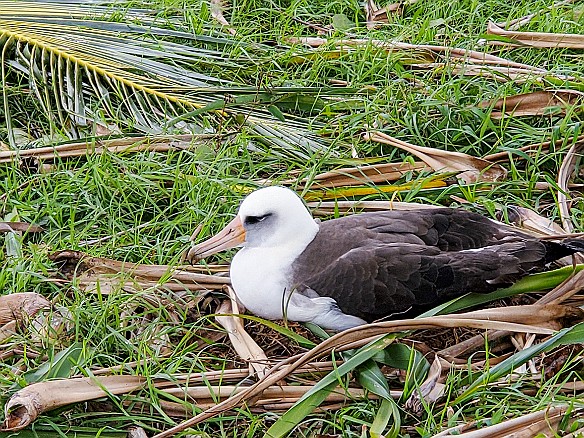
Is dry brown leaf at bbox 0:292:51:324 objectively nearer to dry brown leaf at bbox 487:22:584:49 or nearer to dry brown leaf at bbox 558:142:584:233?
dry brown leaf at bbox 558:142:584:233

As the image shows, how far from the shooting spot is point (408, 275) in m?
3.10

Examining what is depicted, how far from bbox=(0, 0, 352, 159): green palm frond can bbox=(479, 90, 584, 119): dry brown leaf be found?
→ 29.0 inches

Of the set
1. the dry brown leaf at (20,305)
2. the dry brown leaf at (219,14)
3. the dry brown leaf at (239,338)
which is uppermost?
the dry brown leaf at (219,14)

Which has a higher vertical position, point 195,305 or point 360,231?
point 360,231

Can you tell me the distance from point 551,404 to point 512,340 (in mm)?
430

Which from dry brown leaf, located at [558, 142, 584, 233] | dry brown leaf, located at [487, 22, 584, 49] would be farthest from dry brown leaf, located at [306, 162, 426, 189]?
dry brown leaf, located at [487, 22, 584, 49]

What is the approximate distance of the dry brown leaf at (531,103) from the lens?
4.21 metres

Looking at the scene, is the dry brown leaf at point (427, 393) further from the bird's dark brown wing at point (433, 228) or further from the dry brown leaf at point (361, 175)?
the dry brown leaf at point (361, 175)

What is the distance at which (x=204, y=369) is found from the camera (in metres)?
3.06

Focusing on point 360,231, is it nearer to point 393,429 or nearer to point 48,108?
point 393,429

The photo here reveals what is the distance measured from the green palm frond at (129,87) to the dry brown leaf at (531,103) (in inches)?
29.0

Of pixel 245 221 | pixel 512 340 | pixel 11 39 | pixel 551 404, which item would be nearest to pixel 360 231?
pixel 245 221

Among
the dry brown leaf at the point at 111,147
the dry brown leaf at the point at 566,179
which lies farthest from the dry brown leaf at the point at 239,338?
the dry brown leaf at the point at 566,179

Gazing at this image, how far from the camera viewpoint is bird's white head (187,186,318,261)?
331 centimetres
